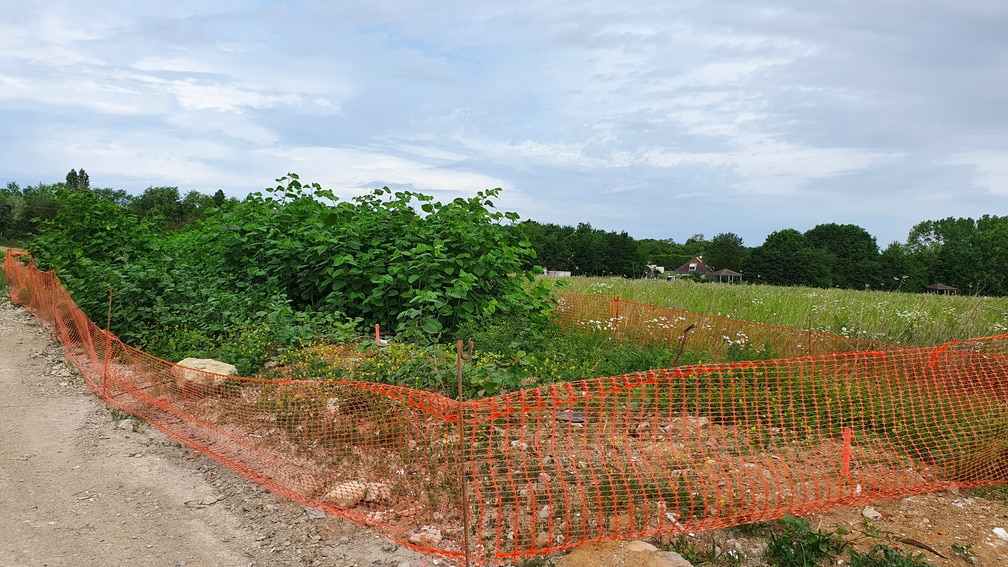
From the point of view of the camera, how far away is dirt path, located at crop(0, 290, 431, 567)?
141 inches

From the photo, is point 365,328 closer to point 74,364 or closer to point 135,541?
point 74,364

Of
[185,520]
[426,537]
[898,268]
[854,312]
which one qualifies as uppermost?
[898,268]

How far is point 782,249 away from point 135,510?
211ft

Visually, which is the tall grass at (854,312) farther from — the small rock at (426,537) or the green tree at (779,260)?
the green tree at (779,260)

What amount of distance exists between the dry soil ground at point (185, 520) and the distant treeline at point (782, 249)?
41226 millimetres

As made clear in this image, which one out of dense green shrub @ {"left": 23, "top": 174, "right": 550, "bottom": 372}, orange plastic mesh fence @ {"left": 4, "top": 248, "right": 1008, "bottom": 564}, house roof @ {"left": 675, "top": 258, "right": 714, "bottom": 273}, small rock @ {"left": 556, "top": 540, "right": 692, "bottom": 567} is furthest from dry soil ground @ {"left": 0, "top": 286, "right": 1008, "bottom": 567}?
house roof @ {"left": 675, "top": 258, "right": 714, "bottom": 273}

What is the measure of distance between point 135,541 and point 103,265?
287 inches

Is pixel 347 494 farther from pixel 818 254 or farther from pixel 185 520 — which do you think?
pixel 818 254

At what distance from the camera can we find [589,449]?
162 inches

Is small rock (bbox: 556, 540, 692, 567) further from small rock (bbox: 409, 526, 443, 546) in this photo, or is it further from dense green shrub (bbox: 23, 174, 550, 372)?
dense green shrub (bbox: 23, 174, 550, 372)

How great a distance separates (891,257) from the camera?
52.9 metres

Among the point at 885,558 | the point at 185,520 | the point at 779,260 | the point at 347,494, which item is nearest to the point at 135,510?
the point at 185,520

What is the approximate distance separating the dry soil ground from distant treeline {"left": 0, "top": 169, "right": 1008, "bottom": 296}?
4123 centimetres

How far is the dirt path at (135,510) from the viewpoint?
141 inches
